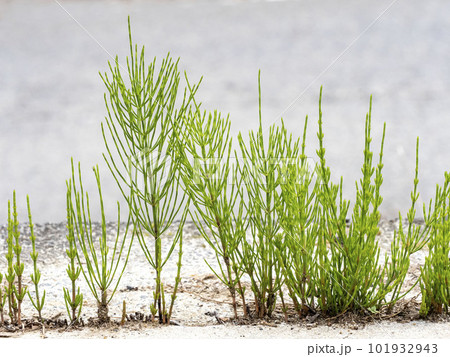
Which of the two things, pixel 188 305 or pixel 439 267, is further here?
pixel 188 305

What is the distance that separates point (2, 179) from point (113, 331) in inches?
45.4

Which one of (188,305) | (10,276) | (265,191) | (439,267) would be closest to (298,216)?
(265,191)

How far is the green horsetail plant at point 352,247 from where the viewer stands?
159 cm

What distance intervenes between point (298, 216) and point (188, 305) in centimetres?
55

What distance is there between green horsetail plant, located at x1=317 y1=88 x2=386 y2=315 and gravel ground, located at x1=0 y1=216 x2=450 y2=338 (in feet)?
0.25

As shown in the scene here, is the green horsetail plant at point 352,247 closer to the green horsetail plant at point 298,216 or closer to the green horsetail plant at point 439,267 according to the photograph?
the green horsetail plant at point 298,216

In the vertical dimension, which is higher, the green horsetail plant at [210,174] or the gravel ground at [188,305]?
the green horsetail plant at [210,174]

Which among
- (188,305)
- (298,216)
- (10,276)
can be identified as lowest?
(188,305)

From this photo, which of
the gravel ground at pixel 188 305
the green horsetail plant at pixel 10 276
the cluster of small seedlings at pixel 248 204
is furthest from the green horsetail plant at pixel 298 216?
the green horsetail plant at pixel 10 276

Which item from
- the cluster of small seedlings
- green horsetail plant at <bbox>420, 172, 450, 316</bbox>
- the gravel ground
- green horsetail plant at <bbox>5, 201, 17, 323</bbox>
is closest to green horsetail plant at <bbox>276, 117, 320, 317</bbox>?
the cluster of small seedlings

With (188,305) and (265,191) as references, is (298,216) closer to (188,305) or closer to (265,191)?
(265,191)

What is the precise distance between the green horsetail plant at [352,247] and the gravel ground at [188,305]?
75 mm

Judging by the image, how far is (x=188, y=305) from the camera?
197 cm

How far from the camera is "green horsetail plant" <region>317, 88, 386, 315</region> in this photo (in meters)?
1.59
